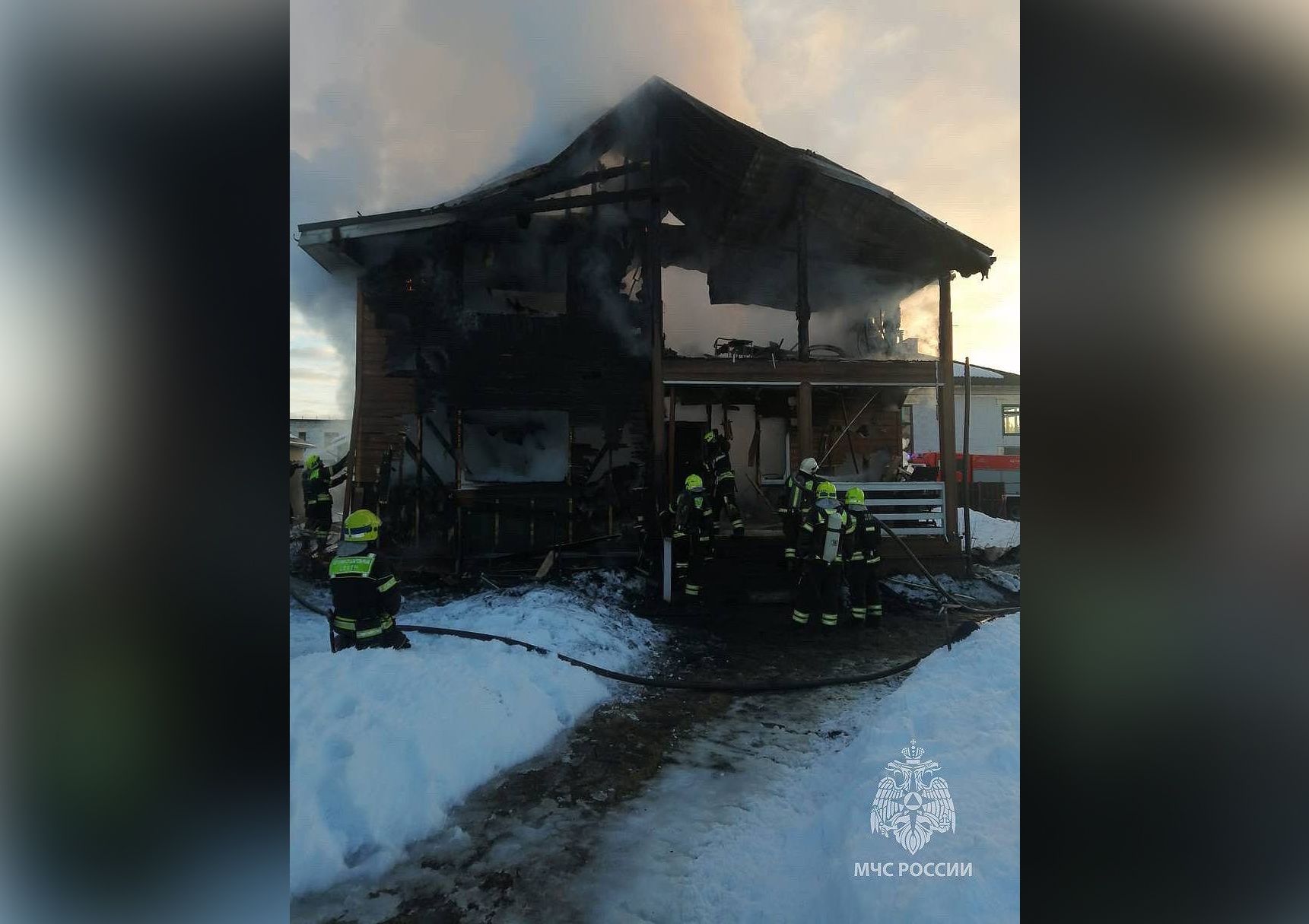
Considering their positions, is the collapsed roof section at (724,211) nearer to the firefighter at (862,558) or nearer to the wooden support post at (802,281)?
the wooden support post at (802,281)

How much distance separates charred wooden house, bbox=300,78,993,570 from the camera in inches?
93.2

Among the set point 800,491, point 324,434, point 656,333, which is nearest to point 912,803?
point 800,491

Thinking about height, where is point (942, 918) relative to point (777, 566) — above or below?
below

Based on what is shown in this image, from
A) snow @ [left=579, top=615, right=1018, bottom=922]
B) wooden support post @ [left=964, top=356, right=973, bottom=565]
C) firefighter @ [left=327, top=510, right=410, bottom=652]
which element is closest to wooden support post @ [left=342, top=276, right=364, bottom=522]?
firefighter @ [left=327, top=510, right=410, bottom=652]

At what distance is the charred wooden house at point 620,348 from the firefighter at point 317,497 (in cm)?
12

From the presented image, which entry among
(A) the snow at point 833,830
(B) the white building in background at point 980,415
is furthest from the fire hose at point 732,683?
(B) the white building in background at point 980,415

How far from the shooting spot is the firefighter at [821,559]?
259cm

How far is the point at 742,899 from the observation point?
6.41ft
